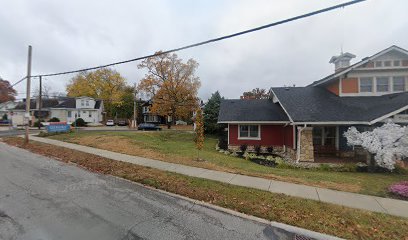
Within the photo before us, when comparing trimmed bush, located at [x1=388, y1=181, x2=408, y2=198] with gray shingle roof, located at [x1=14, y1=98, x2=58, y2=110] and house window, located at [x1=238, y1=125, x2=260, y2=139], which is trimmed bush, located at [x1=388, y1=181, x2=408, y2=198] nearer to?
house window, located at [x1=238, y1=125, x2=260, y2=139]

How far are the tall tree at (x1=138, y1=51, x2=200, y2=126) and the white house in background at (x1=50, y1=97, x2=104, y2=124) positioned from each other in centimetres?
1793

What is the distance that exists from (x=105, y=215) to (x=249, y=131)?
1514cm

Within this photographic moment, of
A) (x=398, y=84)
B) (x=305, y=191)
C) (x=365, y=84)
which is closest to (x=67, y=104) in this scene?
(x=365, y=84)

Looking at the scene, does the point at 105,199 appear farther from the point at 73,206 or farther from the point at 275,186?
the point at 275,186

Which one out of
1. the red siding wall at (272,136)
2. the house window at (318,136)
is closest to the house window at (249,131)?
the red siding wall at (272,136)

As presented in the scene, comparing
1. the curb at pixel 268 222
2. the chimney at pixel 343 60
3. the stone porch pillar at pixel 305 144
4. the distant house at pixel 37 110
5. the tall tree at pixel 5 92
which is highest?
the tall tree at pixel 5 92

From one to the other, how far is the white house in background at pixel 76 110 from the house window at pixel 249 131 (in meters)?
39.5

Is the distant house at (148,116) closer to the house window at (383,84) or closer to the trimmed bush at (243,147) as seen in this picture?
the trimmed bush at (243,147)

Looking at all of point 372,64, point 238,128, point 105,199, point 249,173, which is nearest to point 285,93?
point 238,128

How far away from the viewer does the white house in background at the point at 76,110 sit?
46.8m

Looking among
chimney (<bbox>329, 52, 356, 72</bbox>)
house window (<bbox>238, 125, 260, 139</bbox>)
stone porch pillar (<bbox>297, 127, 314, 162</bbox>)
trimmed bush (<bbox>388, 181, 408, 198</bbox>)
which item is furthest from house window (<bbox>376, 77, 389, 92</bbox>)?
trimmed bush (<bbox>388, 181, 408, 198</bbox>)

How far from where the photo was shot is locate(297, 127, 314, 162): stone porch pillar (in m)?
13.8

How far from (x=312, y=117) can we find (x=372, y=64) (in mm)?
7464

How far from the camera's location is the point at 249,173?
30.3ft
